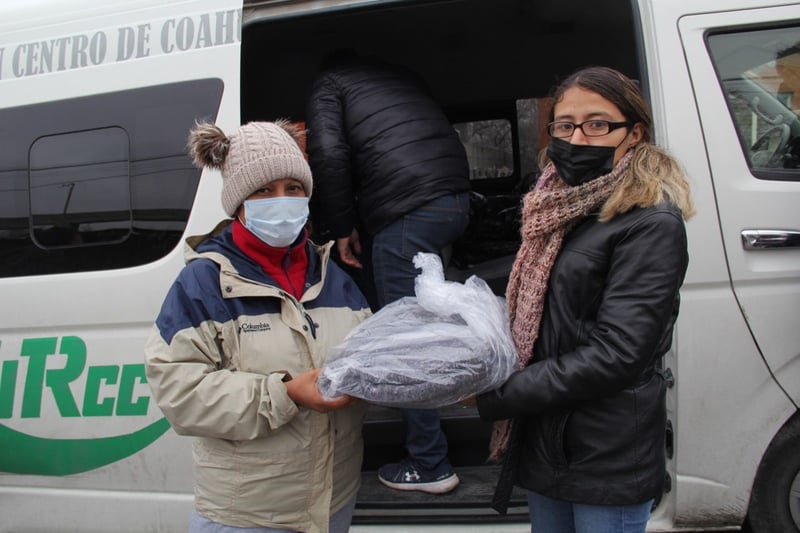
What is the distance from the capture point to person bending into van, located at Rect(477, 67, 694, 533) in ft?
4.16

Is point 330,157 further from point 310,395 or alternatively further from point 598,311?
point 598,311

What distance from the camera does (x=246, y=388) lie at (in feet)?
4.42

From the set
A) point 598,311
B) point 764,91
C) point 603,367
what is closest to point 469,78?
point 764,91

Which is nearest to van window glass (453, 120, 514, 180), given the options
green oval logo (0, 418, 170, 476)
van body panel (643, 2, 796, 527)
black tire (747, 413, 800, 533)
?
van body panel (643, 2, 796, 527)

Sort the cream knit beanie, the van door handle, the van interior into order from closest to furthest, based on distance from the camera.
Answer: the cream knit beanie → the van door handle → the van interior

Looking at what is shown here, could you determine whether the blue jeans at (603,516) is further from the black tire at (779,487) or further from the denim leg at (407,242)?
the denim leg at (407,242)

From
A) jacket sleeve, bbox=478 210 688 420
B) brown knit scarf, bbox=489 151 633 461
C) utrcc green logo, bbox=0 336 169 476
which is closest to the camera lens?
jacket sleeve, bbox=478 210 688 420

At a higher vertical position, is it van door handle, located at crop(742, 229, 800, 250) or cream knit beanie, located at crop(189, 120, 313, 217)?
cream knit beanie, located at crop(189, 120, 313, 217)

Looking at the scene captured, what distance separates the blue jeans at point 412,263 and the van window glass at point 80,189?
1042mm

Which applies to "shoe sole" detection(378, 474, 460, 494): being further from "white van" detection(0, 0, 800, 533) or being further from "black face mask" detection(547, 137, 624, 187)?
"black face mask" detection(547, 137, 624, 187)

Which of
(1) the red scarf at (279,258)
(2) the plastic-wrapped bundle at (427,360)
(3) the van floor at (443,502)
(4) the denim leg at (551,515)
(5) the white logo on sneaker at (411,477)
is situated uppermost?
(1) the red scarf at (279,258)

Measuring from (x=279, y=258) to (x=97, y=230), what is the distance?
1.22 m

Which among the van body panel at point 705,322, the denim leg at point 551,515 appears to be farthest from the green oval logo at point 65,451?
the van body panel at point 705,322

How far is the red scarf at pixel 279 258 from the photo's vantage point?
1.51 metres
